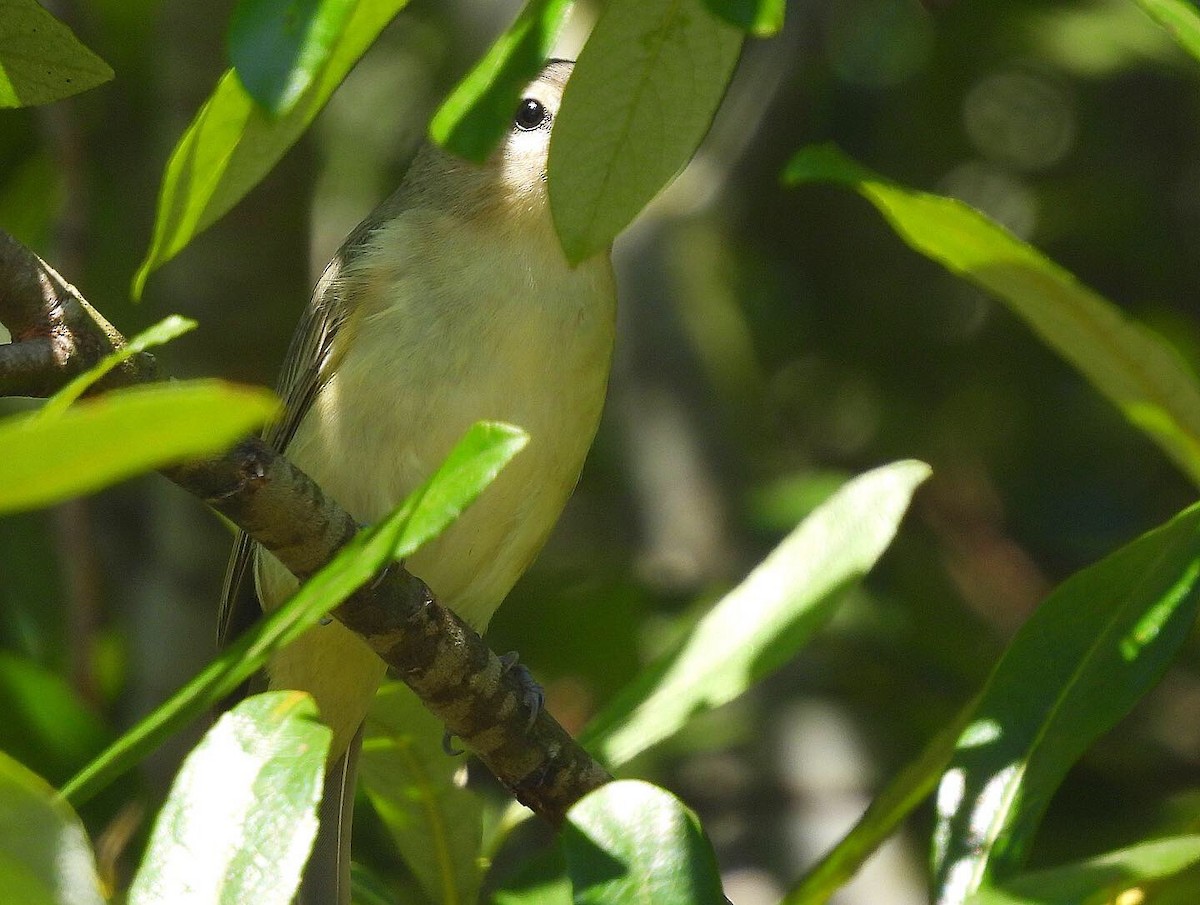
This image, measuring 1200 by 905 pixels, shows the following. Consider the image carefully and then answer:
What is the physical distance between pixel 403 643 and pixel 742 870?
1.75 metres

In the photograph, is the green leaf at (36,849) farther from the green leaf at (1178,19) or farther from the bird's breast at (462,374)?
the bird's breast at (462,374)

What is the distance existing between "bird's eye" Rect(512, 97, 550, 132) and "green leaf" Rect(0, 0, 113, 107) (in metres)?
1.70

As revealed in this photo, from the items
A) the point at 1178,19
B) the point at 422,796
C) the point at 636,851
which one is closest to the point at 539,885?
the point at 422,796

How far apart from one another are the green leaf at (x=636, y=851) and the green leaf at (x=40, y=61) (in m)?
0.95

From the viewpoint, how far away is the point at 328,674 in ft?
11.0

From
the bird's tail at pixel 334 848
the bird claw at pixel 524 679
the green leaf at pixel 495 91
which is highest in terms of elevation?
the green leaf at pixel 495 91

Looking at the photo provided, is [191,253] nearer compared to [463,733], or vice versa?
[463,733]

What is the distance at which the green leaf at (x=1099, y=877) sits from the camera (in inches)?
60.0

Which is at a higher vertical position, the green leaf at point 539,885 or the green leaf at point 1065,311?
the green leaf at point 1065,311

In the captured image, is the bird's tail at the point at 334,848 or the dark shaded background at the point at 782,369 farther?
the dark shaded background at the point at 782,369

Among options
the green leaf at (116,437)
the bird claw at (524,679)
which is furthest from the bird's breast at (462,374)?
the green leaf at (116,437)

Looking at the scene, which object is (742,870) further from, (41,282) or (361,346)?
(41,282)

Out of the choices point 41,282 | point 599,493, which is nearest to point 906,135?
point 599,493

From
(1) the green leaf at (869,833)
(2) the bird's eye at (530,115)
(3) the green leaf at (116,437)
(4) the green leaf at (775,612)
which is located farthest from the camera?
(2) the bird's eye at (530,115)
